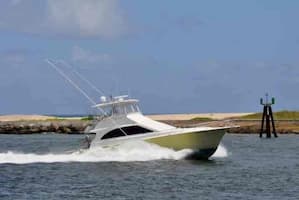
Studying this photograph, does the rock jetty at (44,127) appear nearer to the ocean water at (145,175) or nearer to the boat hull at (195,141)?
the ocean water at (145,175)

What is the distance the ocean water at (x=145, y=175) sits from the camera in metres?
38.4

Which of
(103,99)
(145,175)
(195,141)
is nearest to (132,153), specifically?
(195,141)

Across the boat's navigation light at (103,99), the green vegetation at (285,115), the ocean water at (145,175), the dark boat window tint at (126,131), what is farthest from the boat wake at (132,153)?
the green vegetation at (285,115)

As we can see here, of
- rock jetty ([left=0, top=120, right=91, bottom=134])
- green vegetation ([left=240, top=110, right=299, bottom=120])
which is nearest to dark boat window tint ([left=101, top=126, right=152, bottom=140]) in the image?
rock jetty ([left=0, top=120, right=91, bottom=134])

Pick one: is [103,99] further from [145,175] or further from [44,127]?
[44,127]

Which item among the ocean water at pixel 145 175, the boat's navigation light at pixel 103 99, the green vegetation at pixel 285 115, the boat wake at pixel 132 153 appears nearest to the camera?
the ocean water at pixel 145 175

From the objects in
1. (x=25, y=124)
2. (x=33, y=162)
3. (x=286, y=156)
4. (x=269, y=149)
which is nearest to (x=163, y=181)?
(x=33, y=162)

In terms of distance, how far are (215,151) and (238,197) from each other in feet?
55.7

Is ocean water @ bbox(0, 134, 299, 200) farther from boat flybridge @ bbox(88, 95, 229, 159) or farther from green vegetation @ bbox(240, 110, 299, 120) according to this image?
green vegetation @ bbox(240, 110, 299, 120)

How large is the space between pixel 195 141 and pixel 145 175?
22.7 feet

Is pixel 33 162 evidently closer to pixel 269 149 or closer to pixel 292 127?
pixel 269 149

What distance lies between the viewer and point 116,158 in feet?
170

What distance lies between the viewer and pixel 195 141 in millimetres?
51375

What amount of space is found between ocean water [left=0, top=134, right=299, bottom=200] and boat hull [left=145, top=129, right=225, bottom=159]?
40 centimetres
